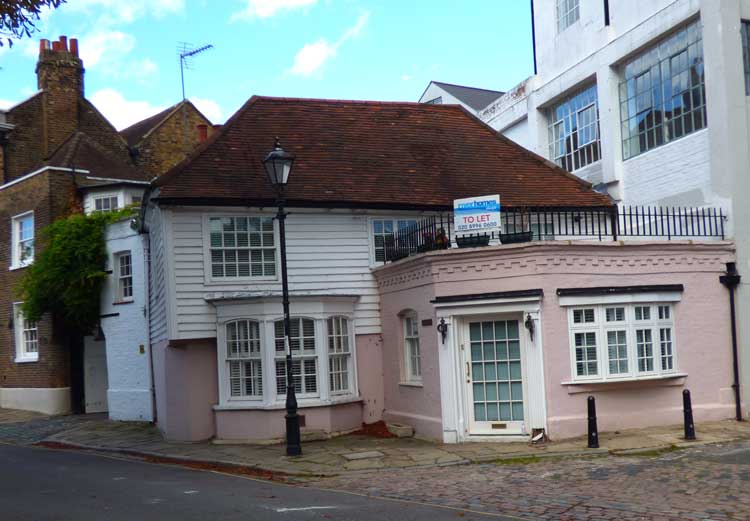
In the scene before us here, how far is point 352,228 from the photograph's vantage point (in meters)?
19.9

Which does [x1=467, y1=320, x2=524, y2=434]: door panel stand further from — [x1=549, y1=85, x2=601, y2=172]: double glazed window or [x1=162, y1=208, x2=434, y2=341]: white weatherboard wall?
[x1=549, y1=85, x2=601, y2=172]: double glazed window

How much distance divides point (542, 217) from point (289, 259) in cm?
630

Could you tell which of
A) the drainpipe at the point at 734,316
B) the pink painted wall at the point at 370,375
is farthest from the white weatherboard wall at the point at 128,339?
the drainpipe at the point at 734,316

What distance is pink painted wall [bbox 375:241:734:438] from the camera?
630 inches

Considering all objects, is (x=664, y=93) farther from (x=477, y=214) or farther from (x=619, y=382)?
(x=619, y=382)

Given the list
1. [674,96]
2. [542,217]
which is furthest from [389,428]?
[674,96]

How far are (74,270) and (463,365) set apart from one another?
44.7 feet

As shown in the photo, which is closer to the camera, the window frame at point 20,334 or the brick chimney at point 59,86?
the window frame at point 20,334

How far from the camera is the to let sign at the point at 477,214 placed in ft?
54.1

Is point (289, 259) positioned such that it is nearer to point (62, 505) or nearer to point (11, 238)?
point (62, 505)

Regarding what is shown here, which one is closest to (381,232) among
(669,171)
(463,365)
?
(463,365)

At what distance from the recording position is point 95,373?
27.0 m

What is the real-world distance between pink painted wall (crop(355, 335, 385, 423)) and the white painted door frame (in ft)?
11.0

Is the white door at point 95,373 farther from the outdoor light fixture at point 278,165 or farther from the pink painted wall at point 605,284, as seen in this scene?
the outdoor light fixture at point 278,165
